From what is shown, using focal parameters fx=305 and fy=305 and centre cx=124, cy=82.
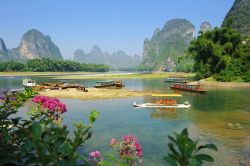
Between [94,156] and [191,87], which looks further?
[191,87]

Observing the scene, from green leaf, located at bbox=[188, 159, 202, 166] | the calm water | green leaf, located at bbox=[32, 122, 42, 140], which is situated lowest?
the calm water

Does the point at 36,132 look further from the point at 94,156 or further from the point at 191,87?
the point at 191,87

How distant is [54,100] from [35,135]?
4.28m

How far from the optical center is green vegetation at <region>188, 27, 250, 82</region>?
285 ft

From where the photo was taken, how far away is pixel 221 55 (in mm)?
89562

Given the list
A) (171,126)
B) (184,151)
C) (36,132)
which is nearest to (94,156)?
(36,132)

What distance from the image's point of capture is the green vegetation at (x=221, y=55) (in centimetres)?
8700

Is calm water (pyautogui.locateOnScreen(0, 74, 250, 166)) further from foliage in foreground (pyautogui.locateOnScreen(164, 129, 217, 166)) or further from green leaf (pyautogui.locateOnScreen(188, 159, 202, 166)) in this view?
green leaf (pyautogui.locateOnScreen(188, 159, 202, 166))

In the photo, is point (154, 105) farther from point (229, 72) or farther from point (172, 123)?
point (229, 72)

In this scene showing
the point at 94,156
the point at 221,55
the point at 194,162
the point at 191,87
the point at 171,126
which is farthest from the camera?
the point at 221,55

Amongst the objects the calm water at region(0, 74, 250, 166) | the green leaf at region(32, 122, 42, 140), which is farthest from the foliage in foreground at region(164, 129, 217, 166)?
the calm water at region(0, 74, 250, 166)

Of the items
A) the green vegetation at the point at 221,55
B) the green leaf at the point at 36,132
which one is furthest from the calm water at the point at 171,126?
the green vegetation at the point at 221,55

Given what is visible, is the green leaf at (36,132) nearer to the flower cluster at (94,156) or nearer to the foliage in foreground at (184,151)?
the foliage in foreground at (184,151)

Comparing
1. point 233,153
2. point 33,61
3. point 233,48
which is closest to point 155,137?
point 233,153
